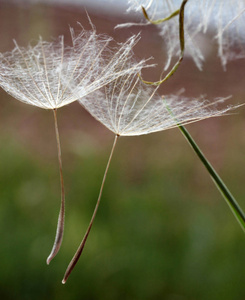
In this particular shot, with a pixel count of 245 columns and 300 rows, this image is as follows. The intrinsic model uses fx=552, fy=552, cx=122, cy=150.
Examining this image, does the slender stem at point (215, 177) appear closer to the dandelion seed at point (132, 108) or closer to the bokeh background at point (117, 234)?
the dandelion seed at point (132, 108)

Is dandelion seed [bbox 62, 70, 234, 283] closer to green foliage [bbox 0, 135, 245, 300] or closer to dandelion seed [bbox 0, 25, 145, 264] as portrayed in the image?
dandelion seed [bbox 0, 25, 145, 264]

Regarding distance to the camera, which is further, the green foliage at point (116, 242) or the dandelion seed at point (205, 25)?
the green foliage at point (116, 242)

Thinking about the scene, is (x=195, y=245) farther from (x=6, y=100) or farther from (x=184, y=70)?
(x=184, y=70)

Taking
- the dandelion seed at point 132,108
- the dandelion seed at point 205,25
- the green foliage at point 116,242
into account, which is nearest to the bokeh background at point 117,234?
the green foliage at point 116,242

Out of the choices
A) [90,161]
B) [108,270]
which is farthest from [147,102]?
[90,161]

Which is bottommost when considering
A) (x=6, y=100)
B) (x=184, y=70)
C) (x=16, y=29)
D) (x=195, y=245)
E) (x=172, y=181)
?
(x=195, y=245)

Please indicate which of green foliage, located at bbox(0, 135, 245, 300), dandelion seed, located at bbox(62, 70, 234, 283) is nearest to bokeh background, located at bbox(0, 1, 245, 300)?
green foliage, located at bbox(0, 135, 245, 300)

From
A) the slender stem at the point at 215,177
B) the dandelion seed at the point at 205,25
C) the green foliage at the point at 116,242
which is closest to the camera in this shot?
the slender stem at the point at 215,177
